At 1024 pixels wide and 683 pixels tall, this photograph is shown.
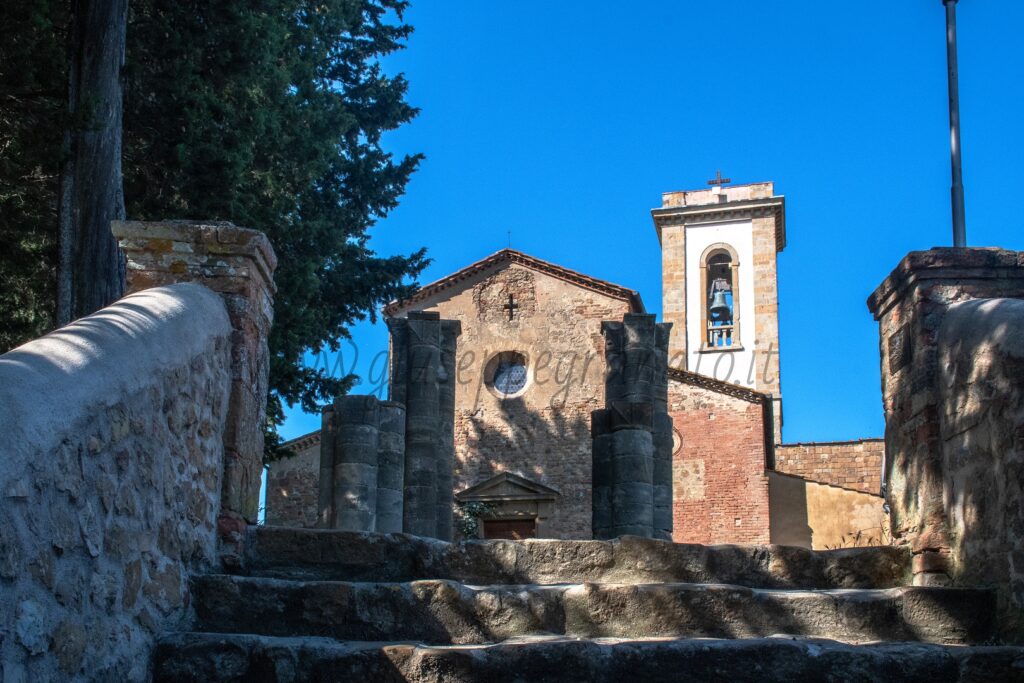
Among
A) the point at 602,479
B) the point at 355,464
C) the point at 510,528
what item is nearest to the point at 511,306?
the point at 510,528

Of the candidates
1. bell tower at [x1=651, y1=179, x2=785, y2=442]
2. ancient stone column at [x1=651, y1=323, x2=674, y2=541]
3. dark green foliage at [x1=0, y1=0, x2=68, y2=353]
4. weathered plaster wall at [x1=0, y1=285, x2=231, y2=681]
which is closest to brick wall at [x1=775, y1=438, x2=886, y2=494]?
bell tower at [x1=651, y1=179, x2=785, y2=442]

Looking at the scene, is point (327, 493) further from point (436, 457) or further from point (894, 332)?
point (894, 332)

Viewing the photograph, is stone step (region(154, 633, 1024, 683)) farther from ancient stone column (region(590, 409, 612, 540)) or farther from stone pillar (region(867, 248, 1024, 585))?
ancient stone column (region(590, 409, 612, 540))

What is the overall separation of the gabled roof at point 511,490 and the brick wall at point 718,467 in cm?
406

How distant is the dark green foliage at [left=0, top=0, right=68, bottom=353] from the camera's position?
409 inches

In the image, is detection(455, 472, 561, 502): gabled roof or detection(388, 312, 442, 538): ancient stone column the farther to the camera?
detection(455, 472, 561, 502): gabled roof

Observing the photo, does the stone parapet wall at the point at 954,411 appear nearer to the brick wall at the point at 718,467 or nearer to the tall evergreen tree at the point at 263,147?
the tall evergreen tree at the point at 263,147

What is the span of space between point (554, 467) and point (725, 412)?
4.76 meters

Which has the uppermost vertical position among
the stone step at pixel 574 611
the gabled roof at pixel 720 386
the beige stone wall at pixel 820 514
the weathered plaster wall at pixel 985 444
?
the gabled roof at pixel 720 386

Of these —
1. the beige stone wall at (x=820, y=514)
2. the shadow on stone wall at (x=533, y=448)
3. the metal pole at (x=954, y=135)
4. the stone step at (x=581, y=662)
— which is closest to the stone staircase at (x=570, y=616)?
the stone step at (x=581, y=662)

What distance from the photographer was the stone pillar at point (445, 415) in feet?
49.1

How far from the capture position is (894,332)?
636 centimetres

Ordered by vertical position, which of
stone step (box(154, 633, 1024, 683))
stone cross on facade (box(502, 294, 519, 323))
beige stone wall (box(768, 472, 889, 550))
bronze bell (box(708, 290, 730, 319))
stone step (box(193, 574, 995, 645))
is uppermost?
bronze bell (box(708, 290, 730, 319))

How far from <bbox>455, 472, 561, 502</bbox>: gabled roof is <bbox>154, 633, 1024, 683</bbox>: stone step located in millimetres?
23443
